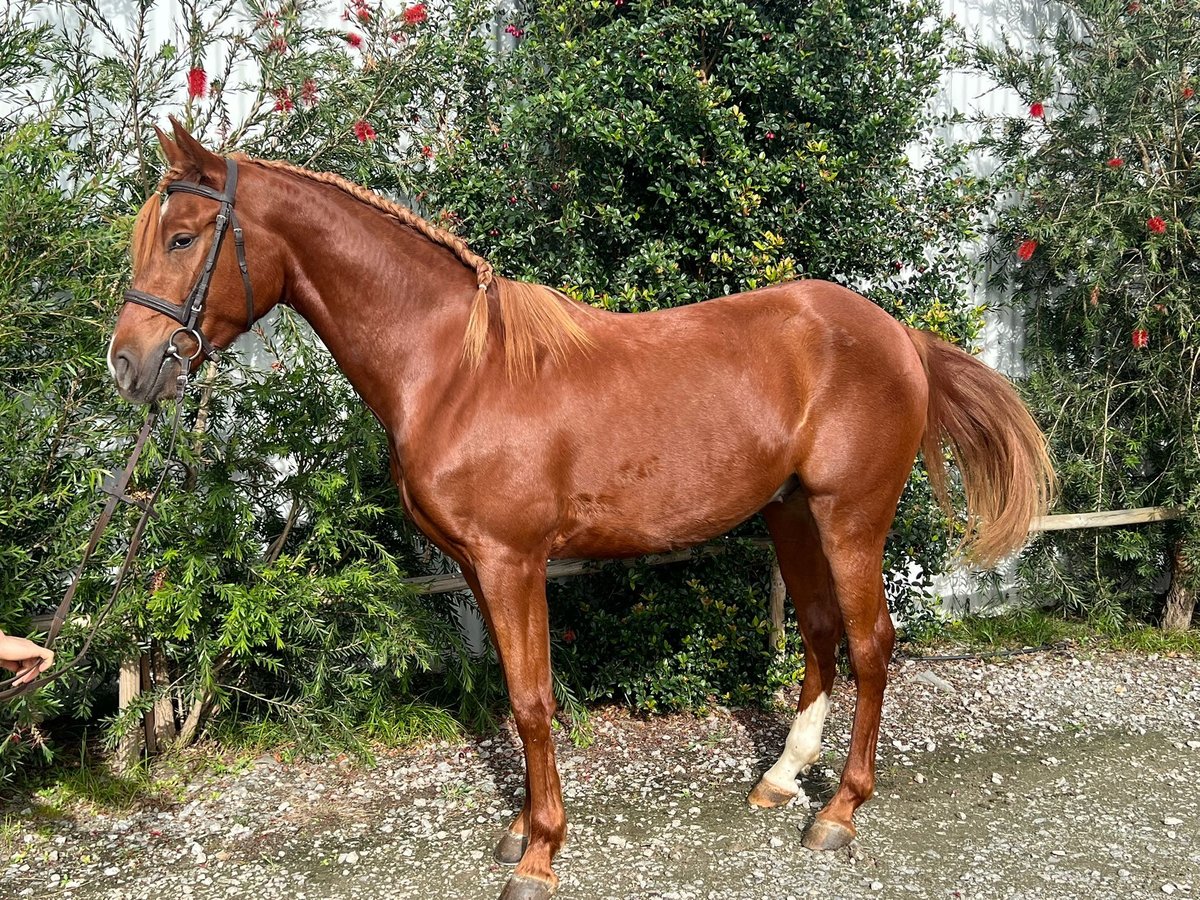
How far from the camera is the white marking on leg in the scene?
3.45m

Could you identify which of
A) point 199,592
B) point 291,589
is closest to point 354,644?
point 291,589

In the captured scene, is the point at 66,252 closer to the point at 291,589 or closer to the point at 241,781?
the point at 291,589

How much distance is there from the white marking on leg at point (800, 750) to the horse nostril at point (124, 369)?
2.62m

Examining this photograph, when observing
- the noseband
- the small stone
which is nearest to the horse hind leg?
the small stone

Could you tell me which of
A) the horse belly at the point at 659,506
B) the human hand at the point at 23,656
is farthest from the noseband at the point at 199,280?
the horse belly at the point at 659,506

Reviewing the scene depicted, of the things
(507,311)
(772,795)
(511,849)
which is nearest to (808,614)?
(772,795)

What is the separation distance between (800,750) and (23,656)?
8.61ft

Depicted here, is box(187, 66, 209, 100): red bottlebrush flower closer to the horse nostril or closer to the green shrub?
the horse nostril

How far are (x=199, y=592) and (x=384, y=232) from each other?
5.10 feet

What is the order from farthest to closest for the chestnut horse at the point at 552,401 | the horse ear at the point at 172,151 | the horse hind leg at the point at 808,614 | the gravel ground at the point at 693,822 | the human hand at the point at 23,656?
1. the horse hind leg at the point at 808,614
2. the gravel ground at the point at 693,822
3. the chestnut horse at the point at 552,401
4. the horse ear at the point at 172,151
5. the human hand at the point at 23,656

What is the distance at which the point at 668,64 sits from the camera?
3.72 m

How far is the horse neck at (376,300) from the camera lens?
268 centimetres

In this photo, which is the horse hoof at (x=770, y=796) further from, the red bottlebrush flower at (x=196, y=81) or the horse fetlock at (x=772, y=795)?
the red bottlebrush flower at (x=196, y=81)

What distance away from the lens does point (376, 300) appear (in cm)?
273
